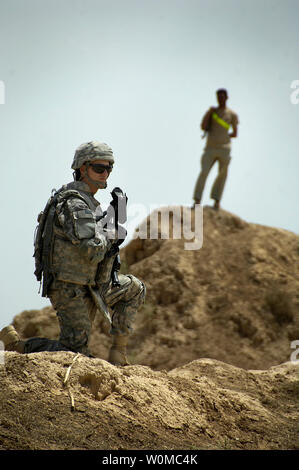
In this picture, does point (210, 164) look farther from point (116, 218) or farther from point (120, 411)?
point (120, 411)

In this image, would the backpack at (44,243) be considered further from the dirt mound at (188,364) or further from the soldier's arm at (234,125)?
the soldier's arm at (234,125)

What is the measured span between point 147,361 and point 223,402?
6.27 m

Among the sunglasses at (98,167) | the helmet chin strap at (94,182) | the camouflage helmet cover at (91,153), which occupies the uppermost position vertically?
the camouflage helmet cover at (91,153)

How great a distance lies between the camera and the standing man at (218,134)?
14594 mm

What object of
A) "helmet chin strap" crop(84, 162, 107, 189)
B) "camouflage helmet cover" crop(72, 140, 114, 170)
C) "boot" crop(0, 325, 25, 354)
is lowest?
"boot" crop(0, 325, 25, 354)

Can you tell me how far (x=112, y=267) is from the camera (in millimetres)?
6469

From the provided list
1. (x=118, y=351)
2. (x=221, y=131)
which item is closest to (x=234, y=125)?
(x=221, y=131)

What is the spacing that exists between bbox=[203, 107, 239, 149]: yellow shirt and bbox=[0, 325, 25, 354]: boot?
9.17 meters

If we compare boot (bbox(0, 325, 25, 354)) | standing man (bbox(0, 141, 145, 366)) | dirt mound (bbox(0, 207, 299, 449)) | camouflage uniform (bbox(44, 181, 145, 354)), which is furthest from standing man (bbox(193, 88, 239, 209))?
boot (bbox(0, 325, 25, 354))

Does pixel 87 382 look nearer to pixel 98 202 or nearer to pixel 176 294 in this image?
pixel 98 202

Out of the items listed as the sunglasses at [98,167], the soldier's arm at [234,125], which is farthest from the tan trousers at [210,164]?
the sunglasses at [98,167]

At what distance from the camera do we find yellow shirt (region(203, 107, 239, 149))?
14.6 m

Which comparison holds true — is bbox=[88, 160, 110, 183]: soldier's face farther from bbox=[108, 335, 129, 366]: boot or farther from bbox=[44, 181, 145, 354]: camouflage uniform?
bbox=[108, 335, 129, 366]: boot

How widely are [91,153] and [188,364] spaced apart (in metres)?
2.80
